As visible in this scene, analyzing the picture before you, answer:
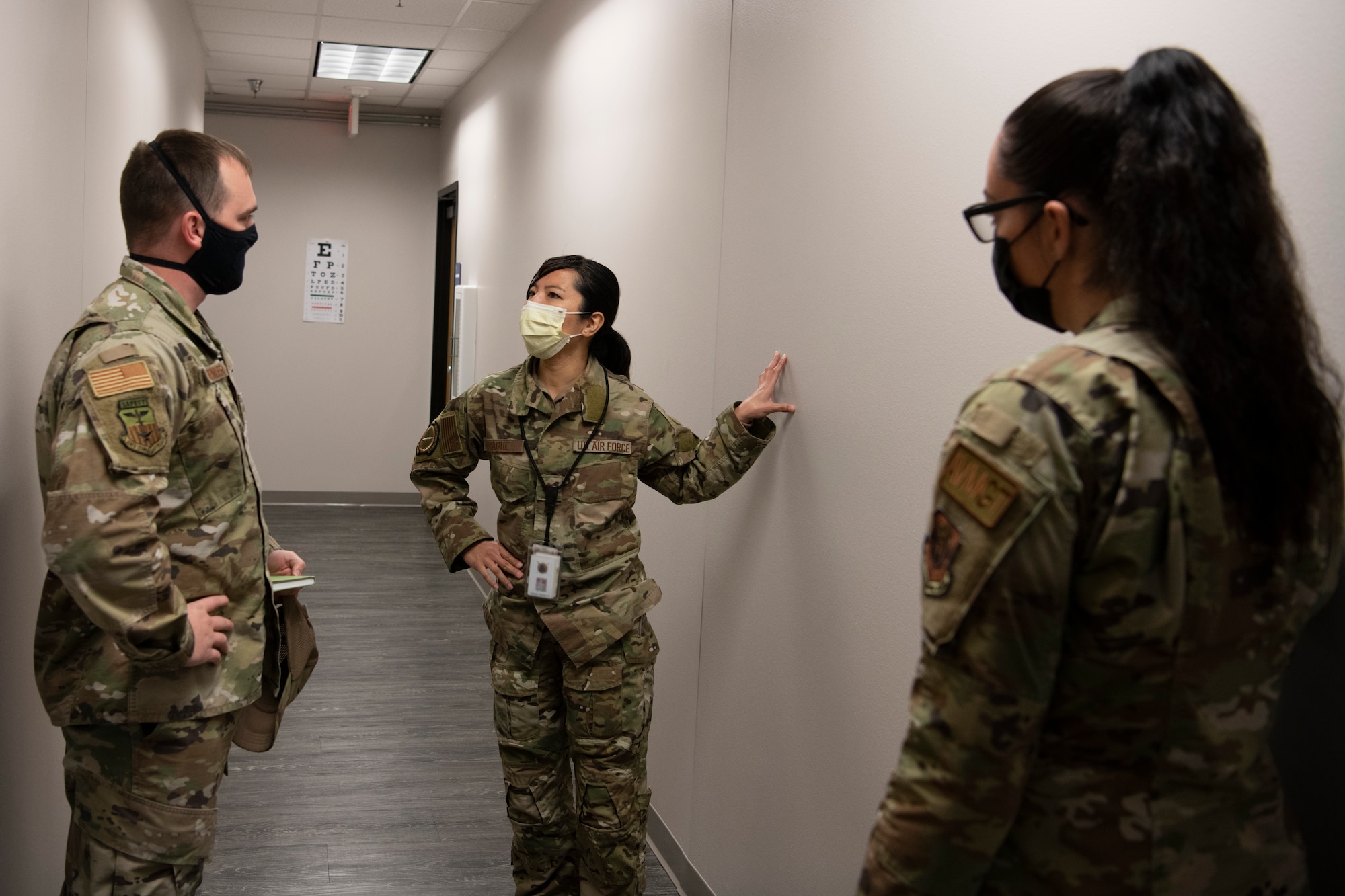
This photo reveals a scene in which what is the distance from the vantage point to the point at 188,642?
167 cm

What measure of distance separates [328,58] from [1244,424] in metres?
7.02

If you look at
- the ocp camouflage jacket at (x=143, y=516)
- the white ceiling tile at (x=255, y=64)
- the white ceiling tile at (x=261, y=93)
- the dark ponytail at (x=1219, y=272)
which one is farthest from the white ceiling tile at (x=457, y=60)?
the dark ponytail at (x=1219, y=272)

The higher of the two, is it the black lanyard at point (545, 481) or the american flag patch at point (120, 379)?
the american flag patch at point (120, 379)

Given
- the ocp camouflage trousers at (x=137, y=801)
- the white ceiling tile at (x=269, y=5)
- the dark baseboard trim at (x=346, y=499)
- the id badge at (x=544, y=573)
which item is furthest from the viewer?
the dark baseboard trim at (x=346, y=499)

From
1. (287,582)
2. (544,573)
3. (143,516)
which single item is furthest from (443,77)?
(143,516)

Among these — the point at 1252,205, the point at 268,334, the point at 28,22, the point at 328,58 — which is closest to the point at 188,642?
the point at 28,22

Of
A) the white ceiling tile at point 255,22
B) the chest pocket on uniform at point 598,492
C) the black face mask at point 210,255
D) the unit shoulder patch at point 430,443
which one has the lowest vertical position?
the chest pocket on uniform at point 598,492

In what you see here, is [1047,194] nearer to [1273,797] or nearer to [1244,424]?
[1244,424]

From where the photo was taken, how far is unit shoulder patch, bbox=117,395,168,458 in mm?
1604

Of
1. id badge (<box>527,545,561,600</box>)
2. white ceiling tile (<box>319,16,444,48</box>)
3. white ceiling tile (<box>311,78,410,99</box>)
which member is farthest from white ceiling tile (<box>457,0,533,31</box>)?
id badge (<box>527,545,561,600</box>)

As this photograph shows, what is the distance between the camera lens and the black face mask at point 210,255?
1902 mm

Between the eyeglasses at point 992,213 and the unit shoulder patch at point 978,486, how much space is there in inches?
10.5

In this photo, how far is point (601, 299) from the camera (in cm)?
248

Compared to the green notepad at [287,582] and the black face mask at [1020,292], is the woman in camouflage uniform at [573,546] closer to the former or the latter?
the green notepad at [287,582]
